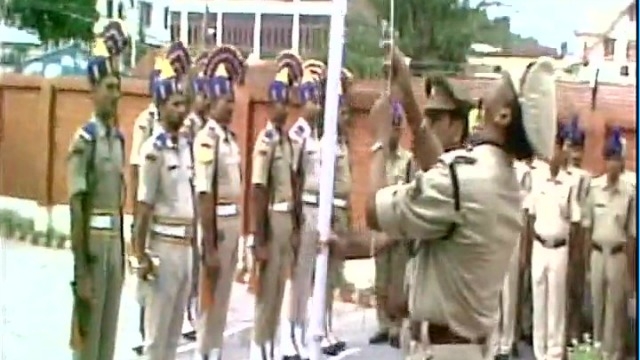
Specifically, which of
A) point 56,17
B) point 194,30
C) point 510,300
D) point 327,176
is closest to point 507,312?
point 510,300

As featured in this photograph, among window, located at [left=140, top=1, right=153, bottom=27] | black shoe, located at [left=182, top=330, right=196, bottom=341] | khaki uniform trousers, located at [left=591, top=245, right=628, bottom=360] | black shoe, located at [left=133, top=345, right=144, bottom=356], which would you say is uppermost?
window, located at [left=140, top=1, right=153, bottom=27]

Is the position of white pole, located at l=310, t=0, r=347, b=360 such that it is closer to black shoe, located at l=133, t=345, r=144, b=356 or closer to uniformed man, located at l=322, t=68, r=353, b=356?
uniformed man, located at l=322, t=68, r=353, b=356

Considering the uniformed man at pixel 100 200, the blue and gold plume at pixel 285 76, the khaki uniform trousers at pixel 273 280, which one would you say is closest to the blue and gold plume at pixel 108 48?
the uniformed man at pixel 100 200

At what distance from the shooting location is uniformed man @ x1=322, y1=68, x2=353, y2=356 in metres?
1.97

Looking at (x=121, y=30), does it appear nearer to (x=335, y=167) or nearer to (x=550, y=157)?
(x=335, y=167)

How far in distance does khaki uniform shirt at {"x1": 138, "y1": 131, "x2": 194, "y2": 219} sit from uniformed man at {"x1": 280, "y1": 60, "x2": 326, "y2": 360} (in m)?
0.17

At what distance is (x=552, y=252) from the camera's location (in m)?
2.00

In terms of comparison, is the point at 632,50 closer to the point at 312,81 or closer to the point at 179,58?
the point at 312,81

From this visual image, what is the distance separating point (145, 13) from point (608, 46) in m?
0.72

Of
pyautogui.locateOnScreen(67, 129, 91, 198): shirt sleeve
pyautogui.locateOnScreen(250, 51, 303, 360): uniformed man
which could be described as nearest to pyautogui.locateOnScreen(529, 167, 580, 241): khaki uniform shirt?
pyautogui.locateOnScreen(250, 51, 303, 360): uniformed man

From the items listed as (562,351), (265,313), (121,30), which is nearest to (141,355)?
(265,313)

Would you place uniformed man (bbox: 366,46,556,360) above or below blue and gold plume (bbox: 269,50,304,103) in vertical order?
below

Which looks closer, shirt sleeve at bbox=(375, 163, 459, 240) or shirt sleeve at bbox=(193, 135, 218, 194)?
shirt sleeve at bbox=(375, 163, 459, 240)

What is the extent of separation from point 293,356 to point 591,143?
567 mm
